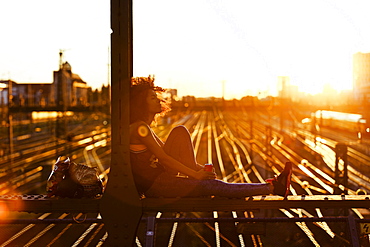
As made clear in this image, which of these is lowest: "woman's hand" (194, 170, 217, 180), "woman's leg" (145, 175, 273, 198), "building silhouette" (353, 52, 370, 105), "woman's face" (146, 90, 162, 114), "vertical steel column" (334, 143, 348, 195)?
"vertical steel column" (334, 143, 348, 195)

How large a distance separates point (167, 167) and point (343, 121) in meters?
48.1

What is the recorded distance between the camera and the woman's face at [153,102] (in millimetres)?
4090

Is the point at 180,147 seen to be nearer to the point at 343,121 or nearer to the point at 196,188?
the point at 196,188

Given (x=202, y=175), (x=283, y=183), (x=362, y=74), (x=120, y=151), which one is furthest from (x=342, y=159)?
(x=362, y=74)

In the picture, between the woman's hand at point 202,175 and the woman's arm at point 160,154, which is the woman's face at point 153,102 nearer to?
the woman's arm at point 160,154

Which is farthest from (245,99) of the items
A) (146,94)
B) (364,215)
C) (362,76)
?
(146,94)

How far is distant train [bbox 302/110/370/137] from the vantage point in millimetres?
37219

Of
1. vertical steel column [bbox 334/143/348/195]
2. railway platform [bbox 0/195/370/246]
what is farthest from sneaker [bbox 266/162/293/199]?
vertical steel column [bbox 334/143/348/195]

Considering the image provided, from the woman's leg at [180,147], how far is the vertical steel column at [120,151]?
526mm

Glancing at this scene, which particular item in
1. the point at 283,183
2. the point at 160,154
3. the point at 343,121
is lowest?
the point at 343,121

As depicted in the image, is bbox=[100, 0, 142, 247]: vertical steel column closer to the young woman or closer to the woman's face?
the young woman

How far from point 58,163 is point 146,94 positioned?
0.95 metres

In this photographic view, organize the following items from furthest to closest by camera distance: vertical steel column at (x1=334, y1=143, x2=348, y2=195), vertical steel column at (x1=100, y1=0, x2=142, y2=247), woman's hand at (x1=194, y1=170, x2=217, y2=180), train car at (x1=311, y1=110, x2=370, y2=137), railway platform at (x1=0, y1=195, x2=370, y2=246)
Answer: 1. train car at (x1=311, y1=110, x2=370, y2=137)
2. vertical steel column at (x1=334, y1=143, x2=348, y2=195)
3. woman's hand at (x1=194, y1=170, x2=217, y2=180)
4. railway platform at (x1=0, y1=195, x2=370, y2=246)
5. vertical steel column at (x1=100, y1=0, x2=142, y2=247)

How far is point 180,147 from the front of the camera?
409 cm
